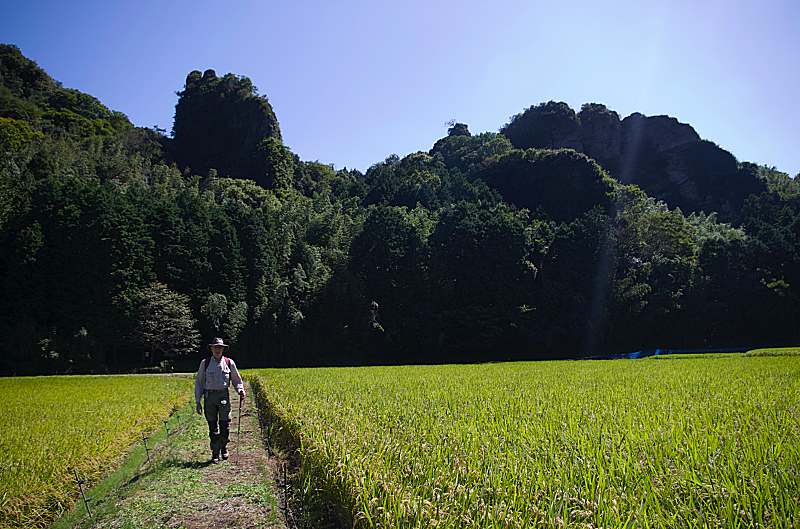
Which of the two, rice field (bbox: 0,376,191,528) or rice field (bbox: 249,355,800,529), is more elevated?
rice field (bbox: 249,355,800,529)

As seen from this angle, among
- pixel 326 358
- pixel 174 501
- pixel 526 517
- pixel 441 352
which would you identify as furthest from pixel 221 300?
Answer: pixel 526 517

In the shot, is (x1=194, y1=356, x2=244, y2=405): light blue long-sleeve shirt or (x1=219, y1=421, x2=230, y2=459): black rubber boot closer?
(x1=219, y1=421, x2=230, y2=459): black rubber boot

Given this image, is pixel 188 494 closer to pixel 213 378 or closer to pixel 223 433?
pixel 223 433

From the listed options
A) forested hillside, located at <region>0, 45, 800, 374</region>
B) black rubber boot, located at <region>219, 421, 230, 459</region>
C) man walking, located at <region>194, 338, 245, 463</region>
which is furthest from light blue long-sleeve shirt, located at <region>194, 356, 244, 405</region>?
forested hillside, located at <region>0, 45, 800, 374</region>

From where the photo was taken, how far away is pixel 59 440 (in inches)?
331

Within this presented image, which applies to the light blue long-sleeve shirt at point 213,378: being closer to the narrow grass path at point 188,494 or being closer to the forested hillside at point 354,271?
the narrow grass path at point 188,494

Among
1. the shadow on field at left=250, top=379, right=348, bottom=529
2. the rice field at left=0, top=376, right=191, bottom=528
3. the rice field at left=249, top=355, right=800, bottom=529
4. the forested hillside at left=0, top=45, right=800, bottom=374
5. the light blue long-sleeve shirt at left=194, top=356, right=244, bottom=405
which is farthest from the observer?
the forested hillside at left=0, top=45, right=800, bottom=374

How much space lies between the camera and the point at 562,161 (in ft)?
176

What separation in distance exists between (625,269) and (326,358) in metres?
25.9

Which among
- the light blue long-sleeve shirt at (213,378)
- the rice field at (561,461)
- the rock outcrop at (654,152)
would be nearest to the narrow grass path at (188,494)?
the rice field at (561,461)

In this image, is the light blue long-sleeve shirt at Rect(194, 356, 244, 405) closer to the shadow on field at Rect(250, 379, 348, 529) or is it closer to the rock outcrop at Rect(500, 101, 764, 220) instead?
the shadow on field at Rect(250, 379, 348, 529)

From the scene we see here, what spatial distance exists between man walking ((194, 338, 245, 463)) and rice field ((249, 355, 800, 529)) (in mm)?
1038

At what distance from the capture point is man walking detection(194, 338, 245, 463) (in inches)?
301

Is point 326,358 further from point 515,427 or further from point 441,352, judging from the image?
point 515,427
